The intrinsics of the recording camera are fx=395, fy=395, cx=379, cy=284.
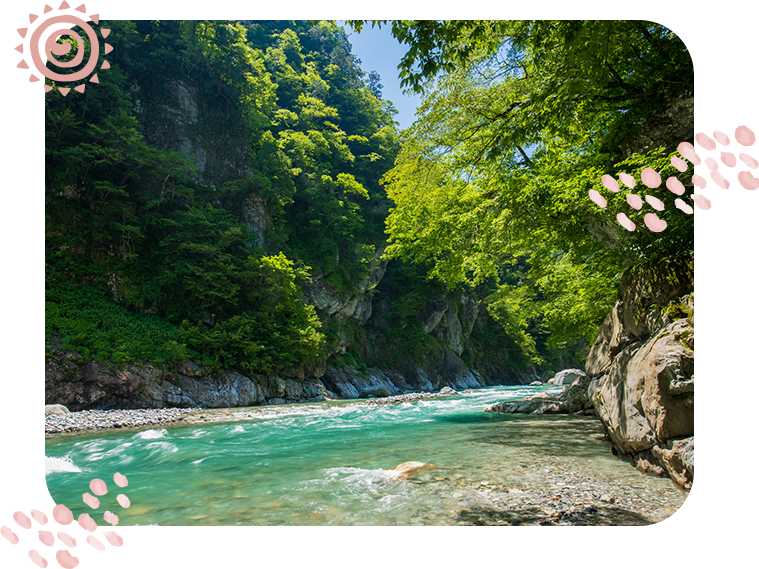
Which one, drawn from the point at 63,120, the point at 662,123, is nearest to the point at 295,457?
the point at 662,123

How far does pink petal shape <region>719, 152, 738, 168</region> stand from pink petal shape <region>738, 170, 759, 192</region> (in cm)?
8

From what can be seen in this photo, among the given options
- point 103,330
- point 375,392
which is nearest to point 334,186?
point 375,392

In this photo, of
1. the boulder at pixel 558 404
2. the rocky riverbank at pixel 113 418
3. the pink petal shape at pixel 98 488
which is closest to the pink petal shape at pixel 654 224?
the pink petal shape at pixel 98 488

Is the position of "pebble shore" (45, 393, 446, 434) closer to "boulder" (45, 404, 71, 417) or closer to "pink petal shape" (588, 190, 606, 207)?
"boulder" (45, 404, 71, 417)

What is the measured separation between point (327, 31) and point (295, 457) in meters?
57.7

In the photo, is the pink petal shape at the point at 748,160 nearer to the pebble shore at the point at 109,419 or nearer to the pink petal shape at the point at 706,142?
the pink petal shape at the point at 706,142
